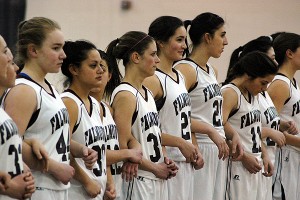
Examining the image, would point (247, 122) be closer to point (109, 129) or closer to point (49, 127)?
point (109, 129)

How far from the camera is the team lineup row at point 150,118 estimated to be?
12.8ft

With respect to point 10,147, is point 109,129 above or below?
below

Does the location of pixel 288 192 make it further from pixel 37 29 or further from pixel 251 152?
pixel 37 29

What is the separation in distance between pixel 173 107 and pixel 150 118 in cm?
37

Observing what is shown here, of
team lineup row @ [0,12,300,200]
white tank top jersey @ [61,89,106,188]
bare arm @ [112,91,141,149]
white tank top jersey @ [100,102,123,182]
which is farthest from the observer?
bare arm @ [112,91,141,149]

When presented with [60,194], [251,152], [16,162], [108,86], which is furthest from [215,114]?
[16,162]

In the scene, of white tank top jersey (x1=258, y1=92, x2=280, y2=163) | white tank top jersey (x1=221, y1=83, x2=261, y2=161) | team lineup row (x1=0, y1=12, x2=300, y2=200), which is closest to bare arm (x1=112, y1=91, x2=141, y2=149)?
team lineup row (x1=0, y1=12, x2=300, y2=200)

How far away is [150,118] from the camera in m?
4.82

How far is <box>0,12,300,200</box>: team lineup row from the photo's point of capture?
12.8ft

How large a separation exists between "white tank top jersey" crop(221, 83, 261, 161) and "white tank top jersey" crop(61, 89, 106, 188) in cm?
159

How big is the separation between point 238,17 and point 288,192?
2420mm

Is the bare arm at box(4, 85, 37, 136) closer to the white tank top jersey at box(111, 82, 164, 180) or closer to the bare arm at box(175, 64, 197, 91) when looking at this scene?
the white tank top jersey at box(111, 82, 164, 180)

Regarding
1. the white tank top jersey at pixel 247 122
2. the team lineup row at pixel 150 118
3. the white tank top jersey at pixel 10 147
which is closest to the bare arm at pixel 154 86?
the team lineup row at pixel 150 118

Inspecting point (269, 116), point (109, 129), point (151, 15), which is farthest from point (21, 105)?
point (151, 15)
